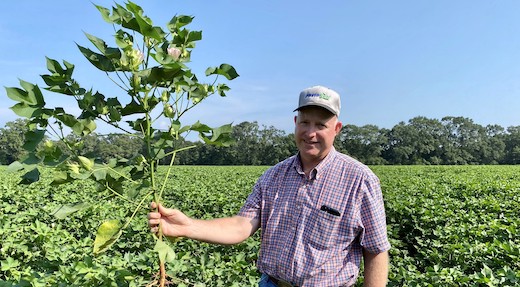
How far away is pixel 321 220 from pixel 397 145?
276ft

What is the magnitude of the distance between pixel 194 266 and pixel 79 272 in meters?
0.82

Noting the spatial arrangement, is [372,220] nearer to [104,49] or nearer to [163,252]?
[163,252]

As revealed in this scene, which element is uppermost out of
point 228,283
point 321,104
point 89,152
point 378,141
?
point 378,141

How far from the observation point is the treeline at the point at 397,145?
7119 cm

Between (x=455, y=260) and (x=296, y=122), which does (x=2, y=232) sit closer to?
(x=296, y=122)

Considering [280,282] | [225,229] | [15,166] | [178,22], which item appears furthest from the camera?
[225,229]

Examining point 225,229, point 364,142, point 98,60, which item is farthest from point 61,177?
point 364,142

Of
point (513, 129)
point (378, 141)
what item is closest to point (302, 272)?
point (378, 141)

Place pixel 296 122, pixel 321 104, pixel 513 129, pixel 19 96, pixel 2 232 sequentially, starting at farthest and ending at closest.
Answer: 1. pixel 513 129
2. pixel 2 232
3. pixel 296 122
4. pixel 321 104
5. pixel 19 96

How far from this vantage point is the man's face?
82.0 inches

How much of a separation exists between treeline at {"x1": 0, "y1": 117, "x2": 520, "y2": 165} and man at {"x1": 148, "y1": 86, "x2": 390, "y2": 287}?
215 feet

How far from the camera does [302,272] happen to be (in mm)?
2035

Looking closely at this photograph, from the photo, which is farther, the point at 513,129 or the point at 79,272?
the point at 513,129

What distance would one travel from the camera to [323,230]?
6.72 feet
